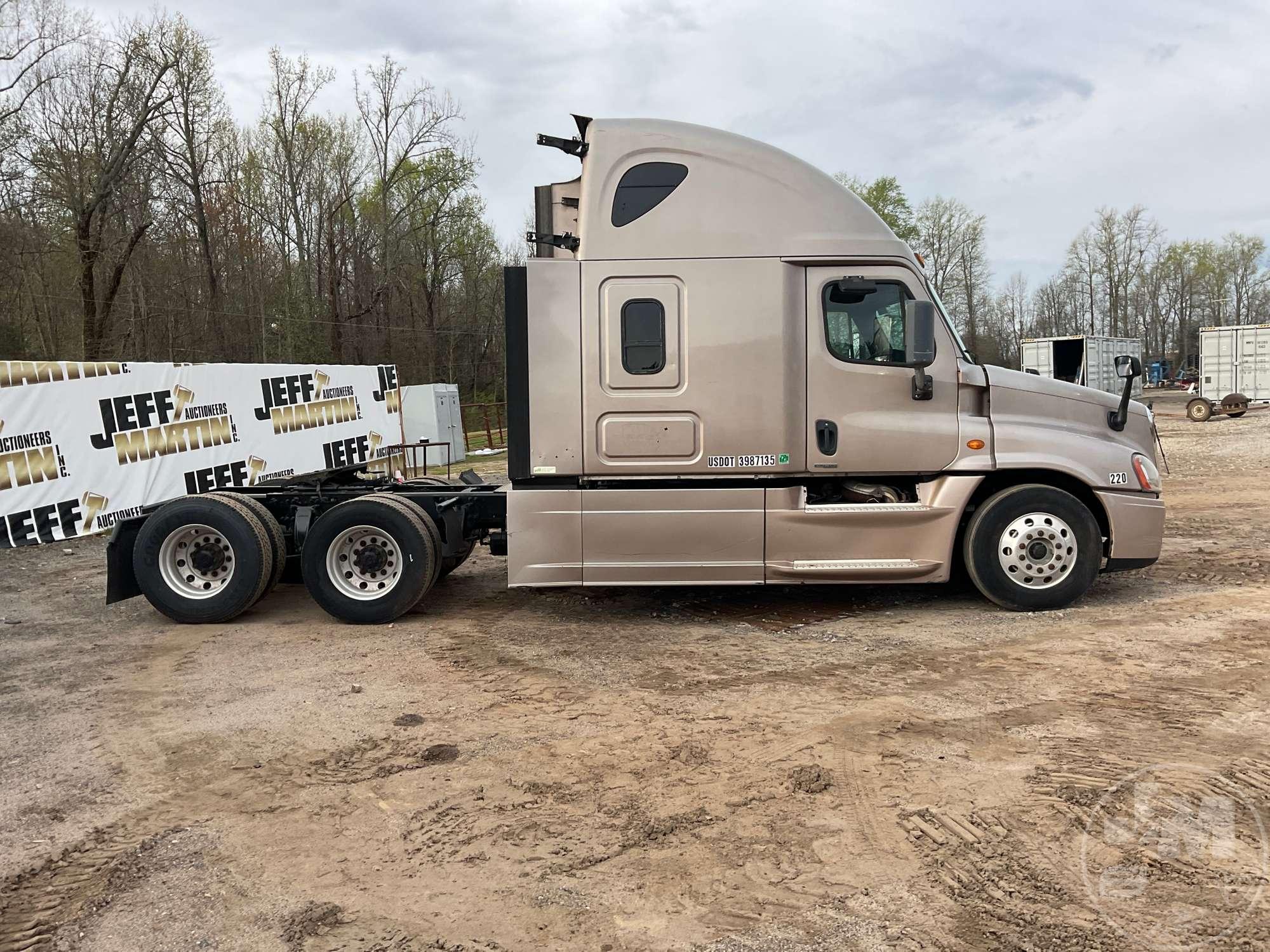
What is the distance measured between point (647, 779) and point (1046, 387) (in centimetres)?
490

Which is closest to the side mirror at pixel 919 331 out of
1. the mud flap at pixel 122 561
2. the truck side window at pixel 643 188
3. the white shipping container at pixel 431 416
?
the truck side window at pixel 643 188

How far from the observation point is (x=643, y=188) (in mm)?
6840

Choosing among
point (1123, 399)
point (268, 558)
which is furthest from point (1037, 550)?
point (268, 558)

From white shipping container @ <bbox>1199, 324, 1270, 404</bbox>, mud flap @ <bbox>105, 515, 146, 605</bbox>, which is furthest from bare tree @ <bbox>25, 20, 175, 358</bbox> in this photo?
white shipping container @ <bbox>1199, 324, 1270, 404</bbox>

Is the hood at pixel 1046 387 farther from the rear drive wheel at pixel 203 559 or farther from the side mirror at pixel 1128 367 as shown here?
the rear drive wheel at pixel 203 559

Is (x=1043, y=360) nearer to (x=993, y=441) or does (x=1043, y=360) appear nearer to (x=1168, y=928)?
(x=993, y=441)

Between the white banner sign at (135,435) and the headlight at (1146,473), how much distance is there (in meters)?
10.3

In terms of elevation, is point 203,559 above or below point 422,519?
below

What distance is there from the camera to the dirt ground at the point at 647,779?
3.15m

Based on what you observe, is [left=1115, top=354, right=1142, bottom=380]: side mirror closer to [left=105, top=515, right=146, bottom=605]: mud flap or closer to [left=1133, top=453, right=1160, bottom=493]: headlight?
[left=1133, top=453, right=1160, bottom=493]: headlight

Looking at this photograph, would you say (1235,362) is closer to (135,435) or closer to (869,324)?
(869,324)

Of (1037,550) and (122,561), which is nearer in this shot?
(1037,550)

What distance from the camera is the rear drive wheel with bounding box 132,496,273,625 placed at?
741 centimetres

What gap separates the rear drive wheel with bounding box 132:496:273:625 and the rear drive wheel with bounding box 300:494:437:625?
461 millimetres
